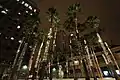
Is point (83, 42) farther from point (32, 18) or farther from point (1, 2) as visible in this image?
point (1, 2)

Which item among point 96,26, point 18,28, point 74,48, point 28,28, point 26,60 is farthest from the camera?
point 18,28

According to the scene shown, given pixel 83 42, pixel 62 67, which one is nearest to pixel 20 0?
pixel 62 67

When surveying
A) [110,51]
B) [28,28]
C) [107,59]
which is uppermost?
[28,28]

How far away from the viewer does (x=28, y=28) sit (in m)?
25.1

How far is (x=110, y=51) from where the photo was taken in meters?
24.4

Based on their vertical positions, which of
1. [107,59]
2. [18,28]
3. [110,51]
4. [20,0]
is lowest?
[107,59]

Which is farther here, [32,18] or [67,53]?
[67,53]

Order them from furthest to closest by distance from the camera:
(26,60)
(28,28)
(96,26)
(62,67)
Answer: (26,60) < (62,67) < (28,28) < (96,26)

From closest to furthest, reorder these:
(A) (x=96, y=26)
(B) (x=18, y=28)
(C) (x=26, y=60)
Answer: (A) (x=96, y=26)
(C) (x=26, y=60)
(B) (x=18, y=28)

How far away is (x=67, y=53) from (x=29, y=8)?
3122cm

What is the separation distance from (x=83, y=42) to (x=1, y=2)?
34.0 meters

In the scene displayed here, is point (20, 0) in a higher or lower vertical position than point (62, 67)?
higher

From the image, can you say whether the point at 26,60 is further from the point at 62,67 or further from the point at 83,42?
the point at 83,42

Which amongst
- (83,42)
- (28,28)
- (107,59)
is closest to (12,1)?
(28,28)
